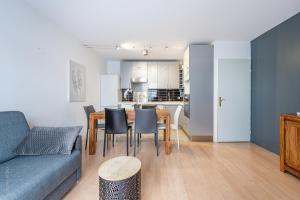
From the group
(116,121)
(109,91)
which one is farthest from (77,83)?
(109,91)

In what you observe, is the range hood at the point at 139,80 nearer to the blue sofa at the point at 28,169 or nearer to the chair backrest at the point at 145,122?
the chair backrest at the point at 145,122

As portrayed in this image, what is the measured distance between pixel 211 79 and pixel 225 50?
29.9 inches

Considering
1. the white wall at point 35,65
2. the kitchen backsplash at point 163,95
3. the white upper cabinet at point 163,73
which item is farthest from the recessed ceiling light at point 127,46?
the kitchen backsplash at point 163,95

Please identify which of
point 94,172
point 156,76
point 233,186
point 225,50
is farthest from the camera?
point 156,76

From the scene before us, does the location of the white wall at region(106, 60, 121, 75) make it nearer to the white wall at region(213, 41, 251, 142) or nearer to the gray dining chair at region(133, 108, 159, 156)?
the white wall at region(213, 41, 251, 142)

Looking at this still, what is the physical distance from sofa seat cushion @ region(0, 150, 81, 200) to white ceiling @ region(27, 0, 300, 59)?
208 centimetres

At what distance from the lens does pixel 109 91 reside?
226 inches

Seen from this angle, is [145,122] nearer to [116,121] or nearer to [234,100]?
[116,121]

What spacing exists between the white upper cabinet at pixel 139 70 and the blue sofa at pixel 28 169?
4223mm

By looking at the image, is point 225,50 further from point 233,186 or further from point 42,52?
point 42,52

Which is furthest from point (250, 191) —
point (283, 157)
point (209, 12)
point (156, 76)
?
point (156, 76)

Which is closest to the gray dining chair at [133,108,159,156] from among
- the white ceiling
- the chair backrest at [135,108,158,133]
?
the chair backrest at [135,108,158,133]

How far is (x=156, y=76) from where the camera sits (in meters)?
6.11

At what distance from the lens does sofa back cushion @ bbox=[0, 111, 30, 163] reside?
1686 mm
